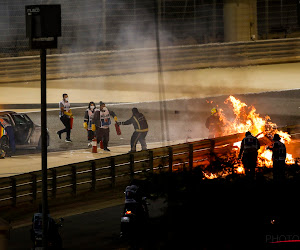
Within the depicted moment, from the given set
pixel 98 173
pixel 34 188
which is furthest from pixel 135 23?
pixel 34 188

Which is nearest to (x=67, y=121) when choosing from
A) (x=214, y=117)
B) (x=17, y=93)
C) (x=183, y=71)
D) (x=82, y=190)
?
(x=214, y=117)

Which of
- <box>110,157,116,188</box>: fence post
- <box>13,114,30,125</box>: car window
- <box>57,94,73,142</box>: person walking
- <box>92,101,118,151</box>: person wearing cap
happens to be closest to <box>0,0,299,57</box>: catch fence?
<box>57,94,73,142</box>: person walking

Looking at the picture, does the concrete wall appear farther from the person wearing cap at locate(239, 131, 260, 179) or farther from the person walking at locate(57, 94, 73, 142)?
the person wearing cap at locate(239, 131, 260, 179)

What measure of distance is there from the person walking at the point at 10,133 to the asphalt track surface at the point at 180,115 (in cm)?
70

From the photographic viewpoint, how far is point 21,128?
22500 mm

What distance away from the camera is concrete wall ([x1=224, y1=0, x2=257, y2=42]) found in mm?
33828

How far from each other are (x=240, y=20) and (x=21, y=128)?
14514 mm

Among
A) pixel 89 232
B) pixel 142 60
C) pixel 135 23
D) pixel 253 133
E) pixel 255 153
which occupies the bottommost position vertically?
pixel 89 232

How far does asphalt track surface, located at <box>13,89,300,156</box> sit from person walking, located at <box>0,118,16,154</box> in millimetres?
704

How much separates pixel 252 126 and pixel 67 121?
5301 millimetres

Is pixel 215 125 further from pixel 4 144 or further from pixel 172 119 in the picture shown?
pixel 4 144

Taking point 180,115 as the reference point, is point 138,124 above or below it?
below

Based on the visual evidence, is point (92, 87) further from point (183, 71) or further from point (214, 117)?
point (214, 117)

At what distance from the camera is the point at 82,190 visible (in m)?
18.3
